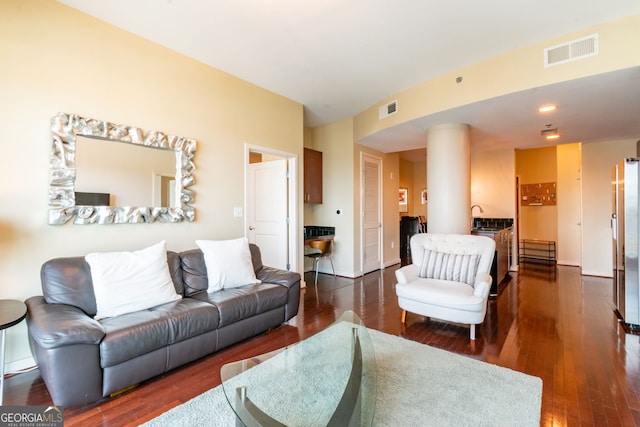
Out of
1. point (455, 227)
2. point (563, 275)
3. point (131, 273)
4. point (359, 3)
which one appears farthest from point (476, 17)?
point (563, 275)

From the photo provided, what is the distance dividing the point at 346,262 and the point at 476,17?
397 centimetres

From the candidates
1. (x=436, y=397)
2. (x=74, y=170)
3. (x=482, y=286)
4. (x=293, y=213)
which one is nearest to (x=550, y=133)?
(x=482, y=286)

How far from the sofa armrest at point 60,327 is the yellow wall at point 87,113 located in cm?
59

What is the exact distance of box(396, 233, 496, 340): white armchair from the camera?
8.70 ft

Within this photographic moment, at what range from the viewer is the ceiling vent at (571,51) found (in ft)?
8.64

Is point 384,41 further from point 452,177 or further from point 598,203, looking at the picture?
point 598,203

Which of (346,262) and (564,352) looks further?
(346,262)

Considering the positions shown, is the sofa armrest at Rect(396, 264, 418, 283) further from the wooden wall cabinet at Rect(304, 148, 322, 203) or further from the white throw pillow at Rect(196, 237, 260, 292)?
the wooden wall cabinet at Rect(304, 148, 322, 203)

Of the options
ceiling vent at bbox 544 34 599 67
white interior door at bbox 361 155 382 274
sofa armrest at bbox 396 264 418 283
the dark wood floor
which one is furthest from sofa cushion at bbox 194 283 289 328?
ceiling vent at bbox 544 34 599 67

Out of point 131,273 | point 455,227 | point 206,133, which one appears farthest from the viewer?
point 455,227

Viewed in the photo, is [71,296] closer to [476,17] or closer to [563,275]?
[476,17]

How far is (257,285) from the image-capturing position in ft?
9.53

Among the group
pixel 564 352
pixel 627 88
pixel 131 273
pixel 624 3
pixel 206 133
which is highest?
pixel 624 3

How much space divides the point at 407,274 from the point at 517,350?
1150mm
